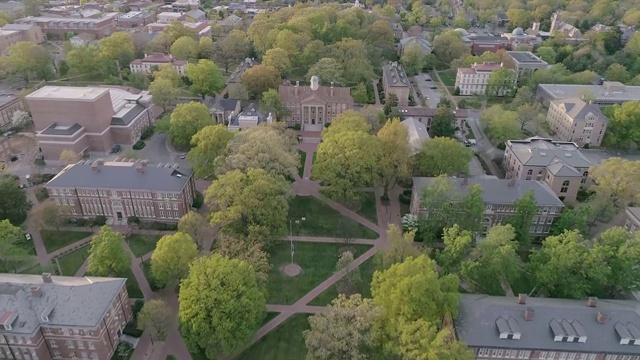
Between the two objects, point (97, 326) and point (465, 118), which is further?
point (465, 118)

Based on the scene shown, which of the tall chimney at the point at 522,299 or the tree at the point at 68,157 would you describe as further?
the tree at the point at 68,157

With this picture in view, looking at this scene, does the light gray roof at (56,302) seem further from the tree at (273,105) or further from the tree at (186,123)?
the tree at (273,105)

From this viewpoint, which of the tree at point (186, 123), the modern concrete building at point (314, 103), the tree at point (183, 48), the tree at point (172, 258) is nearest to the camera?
the tree at point (172, 258)

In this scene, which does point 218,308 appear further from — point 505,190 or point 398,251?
point 505,190

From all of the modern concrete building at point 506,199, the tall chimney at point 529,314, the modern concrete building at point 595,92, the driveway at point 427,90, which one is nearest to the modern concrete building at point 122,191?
the modern concrete building at point 506,199

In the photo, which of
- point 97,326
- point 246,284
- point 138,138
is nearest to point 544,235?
point 246,284

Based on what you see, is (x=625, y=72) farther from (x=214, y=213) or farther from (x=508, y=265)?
(x=214, y=213)

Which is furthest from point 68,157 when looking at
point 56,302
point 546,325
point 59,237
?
point 546,325
